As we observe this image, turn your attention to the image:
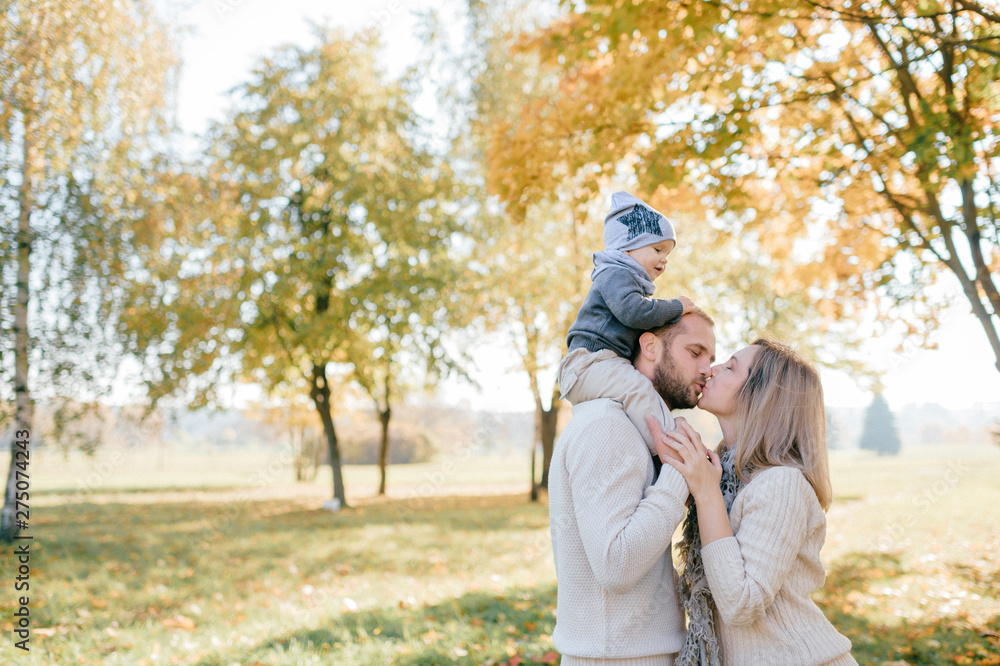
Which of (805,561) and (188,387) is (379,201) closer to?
(188,387)

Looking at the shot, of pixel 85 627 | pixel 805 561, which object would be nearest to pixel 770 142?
pixel 805 561

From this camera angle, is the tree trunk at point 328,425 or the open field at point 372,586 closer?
the open field at point 372,586

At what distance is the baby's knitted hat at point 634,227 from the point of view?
2646 millimetres

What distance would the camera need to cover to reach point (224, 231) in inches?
540

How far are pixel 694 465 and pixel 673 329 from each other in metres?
0.60

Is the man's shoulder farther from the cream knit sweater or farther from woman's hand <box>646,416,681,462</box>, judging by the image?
the cream knit sweater

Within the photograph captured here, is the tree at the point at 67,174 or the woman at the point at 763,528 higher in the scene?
the tree at the point at 67,174

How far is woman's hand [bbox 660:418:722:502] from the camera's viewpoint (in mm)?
1919

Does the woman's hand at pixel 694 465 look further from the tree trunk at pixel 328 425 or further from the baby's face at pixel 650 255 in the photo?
the tree trunk at pixel 328 425

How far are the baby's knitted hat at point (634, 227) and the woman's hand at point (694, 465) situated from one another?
0.95m

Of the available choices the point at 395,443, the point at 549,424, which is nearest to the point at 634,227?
the point at 549,424

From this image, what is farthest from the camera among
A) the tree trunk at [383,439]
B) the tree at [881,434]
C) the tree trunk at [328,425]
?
the tree at [881,434]

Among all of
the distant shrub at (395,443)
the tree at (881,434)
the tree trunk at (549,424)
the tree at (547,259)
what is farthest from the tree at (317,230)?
the tree at (881,434)

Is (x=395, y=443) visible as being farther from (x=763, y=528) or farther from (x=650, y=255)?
(x=763, y=528)
